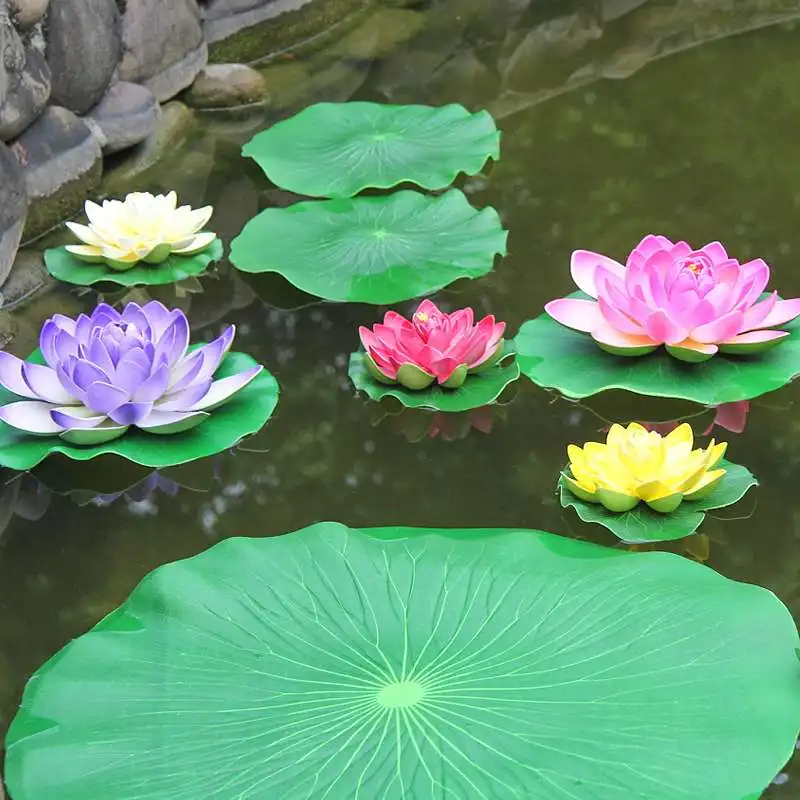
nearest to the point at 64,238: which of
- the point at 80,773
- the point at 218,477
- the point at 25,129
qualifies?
the point at 25,129

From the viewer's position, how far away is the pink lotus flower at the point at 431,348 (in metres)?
1.81

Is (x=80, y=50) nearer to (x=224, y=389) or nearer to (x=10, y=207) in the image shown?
(x=10, y=207)

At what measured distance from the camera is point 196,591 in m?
1.39

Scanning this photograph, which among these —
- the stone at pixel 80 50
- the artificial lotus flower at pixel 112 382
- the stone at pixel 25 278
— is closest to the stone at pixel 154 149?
the stone at pixel 80 50

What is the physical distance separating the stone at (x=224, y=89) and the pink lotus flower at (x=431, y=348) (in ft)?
5.25

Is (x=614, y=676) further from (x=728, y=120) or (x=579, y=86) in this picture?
(x=579, y=86)

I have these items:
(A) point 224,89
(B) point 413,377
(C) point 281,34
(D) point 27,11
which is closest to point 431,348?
(B) point 413,377

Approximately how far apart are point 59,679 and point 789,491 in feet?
3.24

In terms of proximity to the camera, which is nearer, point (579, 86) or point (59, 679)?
point (59, 679)

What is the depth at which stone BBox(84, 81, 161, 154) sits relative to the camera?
2.85m

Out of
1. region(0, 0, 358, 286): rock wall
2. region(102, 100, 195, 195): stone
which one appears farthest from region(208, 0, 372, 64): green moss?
region(102, 100, 195, 195): stone

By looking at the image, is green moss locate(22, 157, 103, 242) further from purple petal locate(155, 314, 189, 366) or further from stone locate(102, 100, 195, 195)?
purple petal locate(155, 314, 189, 366)

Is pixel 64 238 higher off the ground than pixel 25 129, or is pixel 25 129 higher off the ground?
pixel 25 129

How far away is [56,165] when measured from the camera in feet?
8.63
